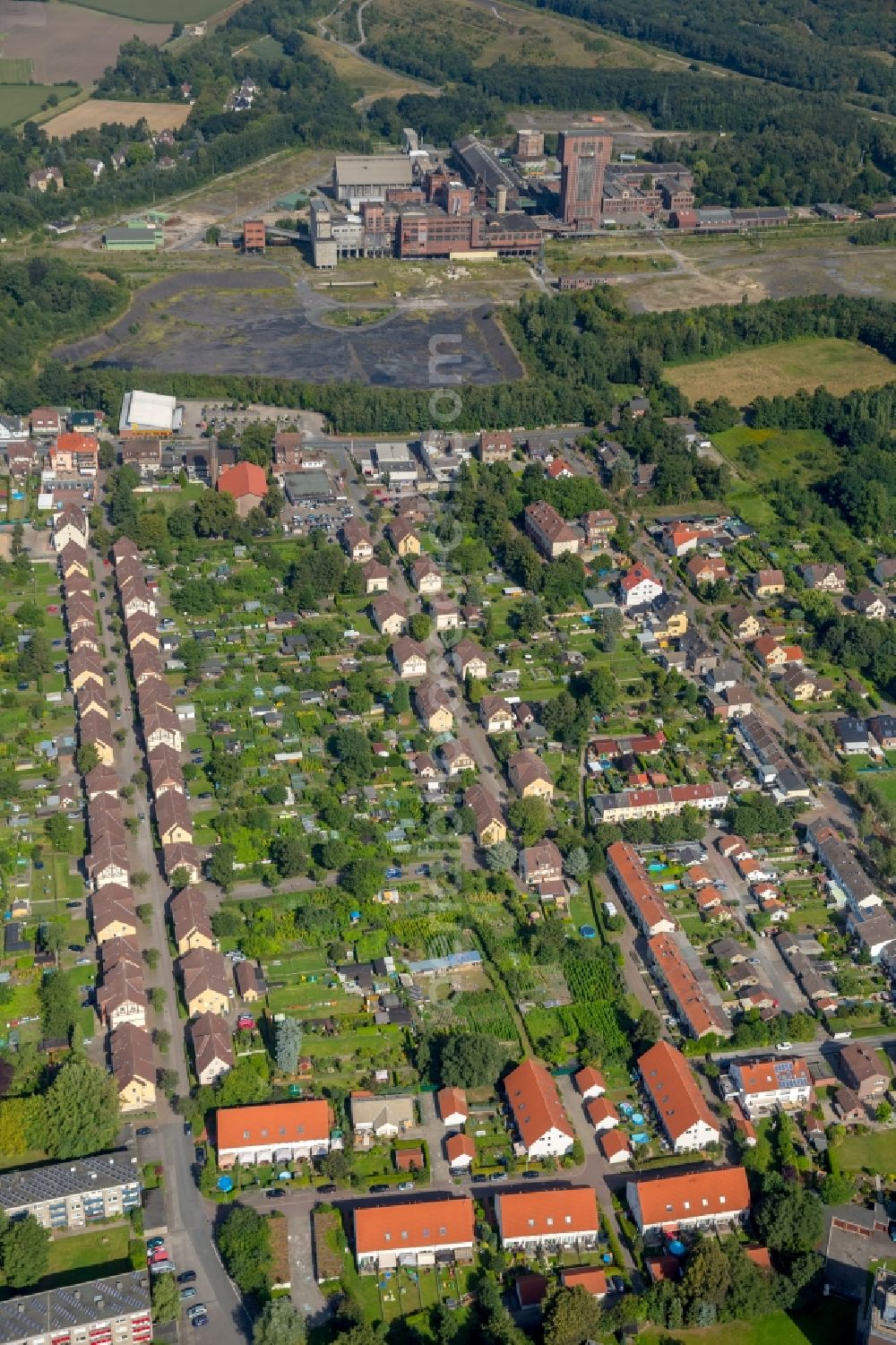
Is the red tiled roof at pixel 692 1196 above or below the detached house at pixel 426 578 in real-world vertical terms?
above

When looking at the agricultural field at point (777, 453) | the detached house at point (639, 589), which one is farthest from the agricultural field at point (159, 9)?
the detached house at point (639, 589)

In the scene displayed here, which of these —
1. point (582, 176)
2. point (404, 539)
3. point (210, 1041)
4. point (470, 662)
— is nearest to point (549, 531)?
point (404, 539)

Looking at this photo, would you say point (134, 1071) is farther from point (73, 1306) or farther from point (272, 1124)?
point (73, 1306)

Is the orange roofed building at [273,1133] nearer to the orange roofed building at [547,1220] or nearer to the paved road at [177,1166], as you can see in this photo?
the paved road at [177,1166]

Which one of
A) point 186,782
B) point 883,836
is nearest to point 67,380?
point 186,782

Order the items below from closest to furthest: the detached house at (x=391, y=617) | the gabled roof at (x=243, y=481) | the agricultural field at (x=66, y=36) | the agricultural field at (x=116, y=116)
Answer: the detached house at (x=391, y=617) → the gabled roof at (x=243, y=481) → the agricultural field at (x=116, y=116) → the agricultural field at (x=66, y=36)

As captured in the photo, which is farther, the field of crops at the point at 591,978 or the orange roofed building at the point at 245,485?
the orange roofed building at the point at 245,485
